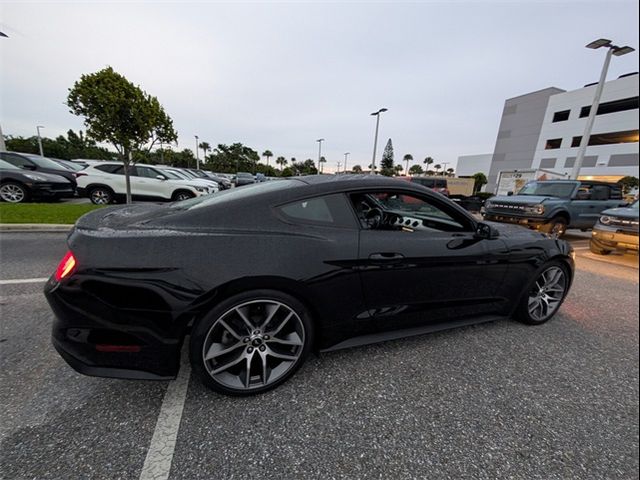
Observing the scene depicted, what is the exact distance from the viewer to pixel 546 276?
292cm

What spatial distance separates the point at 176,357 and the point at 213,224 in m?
0.82

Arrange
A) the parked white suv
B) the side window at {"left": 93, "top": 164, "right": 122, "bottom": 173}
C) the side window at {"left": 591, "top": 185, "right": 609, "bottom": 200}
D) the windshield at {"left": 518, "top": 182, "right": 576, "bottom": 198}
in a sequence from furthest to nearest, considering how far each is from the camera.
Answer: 1. the side window at {"left": 93, "top": 164, "right": 122, "bottom": 173}
2. the parked white suv
3. the side window at {"left": 591, "top": 185, "right": 609, "bottom": 200}
4. the windshield at {"left": 518, "top": 182, "right": 576, "bottom": 198}

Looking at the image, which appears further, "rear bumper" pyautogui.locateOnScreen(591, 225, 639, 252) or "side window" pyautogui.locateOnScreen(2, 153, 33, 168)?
"side window" pyautogui.locateOnScreen(2, 153, 33, 168)

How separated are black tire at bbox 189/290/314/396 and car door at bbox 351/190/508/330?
0.56 m

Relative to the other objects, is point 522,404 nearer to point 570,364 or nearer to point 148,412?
point 570,364

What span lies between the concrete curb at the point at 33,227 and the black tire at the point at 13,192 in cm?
397

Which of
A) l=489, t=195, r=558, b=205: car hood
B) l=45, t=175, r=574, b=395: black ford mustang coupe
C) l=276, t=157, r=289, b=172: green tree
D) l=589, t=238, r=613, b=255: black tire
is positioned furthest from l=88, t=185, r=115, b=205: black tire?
l=276, t=157, r=289, b=172: green tree

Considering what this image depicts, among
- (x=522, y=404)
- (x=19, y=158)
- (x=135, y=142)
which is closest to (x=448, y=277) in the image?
(x=522, y=404)

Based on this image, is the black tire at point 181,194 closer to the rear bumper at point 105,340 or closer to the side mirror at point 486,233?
the rear bumper at point 105,340

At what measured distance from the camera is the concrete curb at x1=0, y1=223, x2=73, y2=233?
17.0ft

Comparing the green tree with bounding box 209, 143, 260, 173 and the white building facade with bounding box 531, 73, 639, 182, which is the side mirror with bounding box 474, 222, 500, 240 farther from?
the green tree with bounding box 209, 143, 260, 173

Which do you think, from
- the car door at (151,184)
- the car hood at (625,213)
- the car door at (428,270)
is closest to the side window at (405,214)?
the car door at (428,270)

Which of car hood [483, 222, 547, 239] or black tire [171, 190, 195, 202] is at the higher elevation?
car hood [483, 222, 547, 239]

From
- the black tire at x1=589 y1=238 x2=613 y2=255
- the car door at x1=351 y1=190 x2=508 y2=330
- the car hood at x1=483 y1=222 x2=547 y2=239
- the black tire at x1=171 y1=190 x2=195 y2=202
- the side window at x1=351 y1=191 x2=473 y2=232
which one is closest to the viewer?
the car door at x1=351 y1=190 x2=508 y2=330
